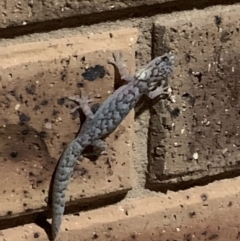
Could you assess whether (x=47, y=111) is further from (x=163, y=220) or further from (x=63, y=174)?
(x=163, y=220)

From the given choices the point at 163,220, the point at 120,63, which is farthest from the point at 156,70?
the point at 163,220

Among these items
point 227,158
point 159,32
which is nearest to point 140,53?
point 159,32

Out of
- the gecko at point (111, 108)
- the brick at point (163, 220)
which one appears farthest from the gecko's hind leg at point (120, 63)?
the brick at point (163, 220)

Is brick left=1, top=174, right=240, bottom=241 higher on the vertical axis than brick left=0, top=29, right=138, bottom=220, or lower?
lower

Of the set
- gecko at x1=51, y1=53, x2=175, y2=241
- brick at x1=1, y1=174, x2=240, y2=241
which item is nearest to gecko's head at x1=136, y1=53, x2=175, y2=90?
gecko at x1=51, y1=53, x2=175, y2=241

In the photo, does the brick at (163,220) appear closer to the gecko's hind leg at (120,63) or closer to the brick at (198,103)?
the brick at (198,103)

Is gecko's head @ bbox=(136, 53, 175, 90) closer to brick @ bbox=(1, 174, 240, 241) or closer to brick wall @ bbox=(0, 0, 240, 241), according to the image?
brick wall @ bbox=(0, 0, 240, 241)

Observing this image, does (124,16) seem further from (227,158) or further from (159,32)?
(227,158)

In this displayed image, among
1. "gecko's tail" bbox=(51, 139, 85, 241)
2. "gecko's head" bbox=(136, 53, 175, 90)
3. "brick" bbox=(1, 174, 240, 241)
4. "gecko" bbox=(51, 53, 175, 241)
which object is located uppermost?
"gecko's head" bbox=(136, 53, 175, 90)
